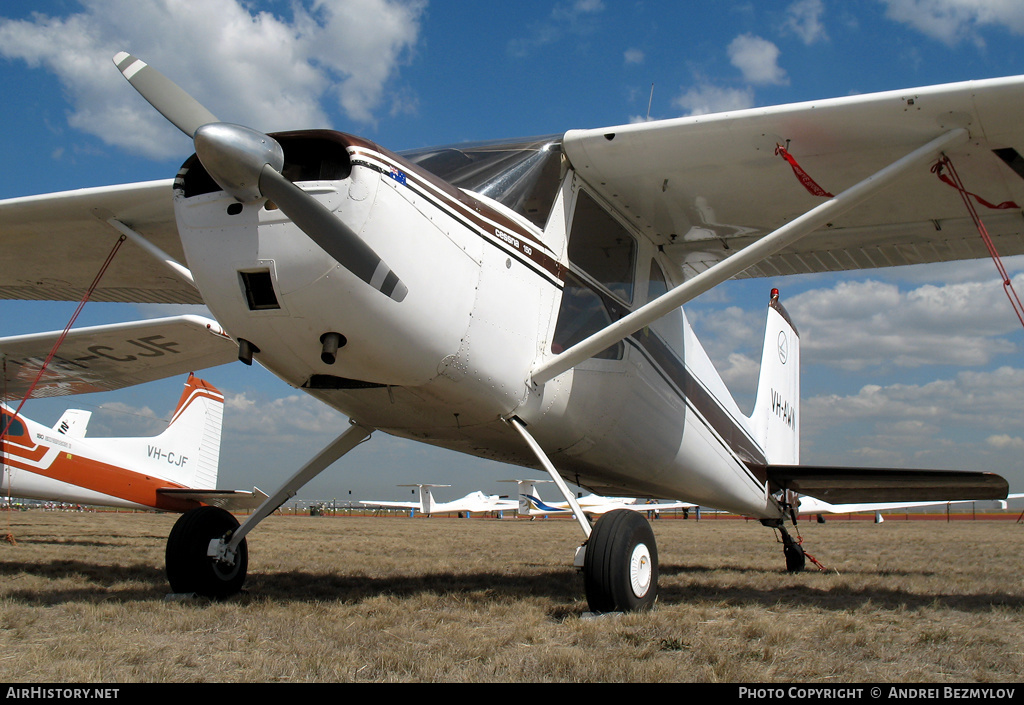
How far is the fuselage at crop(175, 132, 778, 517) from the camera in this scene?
12.1ft

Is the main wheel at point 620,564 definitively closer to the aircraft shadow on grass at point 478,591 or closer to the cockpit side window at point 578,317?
the aircraft shadow on grass at point 478,591

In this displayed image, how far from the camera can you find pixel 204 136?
337cm

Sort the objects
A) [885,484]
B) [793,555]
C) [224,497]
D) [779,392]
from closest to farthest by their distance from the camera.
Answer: [885,484] < [793,555] < [779,392] < [224,497]

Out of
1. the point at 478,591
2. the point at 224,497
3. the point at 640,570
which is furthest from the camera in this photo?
the point at 224,497

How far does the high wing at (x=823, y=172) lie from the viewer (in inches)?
189

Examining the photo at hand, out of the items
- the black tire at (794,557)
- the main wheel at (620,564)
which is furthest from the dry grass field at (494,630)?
the black tire at (794,557)

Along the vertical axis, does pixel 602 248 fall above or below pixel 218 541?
above

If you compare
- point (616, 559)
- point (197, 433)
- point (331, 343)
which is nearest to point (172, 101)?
point (331, 343)

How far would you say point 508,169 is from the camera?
199 inches

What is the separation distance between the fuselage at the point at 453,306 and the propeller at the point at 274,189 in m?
0.13

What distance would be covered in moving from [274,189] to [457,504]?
55.2m

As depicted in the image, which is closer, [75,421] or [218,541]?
[218,541]

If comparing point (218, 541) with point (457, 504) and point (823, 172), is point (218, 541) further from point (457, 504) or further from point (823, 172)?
point (457, 504)
